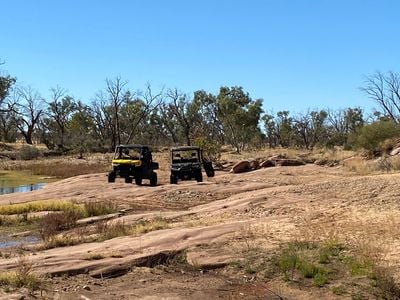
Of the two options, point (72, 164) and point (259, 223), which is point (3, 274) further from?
point (72, 164)

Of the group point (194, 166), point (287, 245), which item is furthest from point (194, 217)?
point (194, 166)

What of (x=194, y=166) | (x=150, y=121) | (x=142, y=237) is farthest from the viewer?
(x=150, y=121)

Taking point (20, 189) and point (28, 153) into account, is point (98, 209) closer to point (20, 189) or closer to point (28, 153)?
point (20, 189)

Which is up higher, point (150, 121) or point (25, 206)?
point (150, 121)

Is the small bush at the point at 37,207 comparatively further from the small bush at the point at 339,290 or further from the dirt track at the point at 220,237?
the small bush at the point at 339,290

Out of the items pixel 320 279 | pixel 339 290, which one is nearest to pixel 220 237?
pixel 320 279

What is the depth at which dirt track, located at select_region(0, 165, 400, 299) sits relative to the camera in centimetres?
Result: 893

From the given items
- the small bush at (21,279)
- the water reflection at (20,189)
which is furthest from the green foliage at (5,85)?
the small bush at (21,279)

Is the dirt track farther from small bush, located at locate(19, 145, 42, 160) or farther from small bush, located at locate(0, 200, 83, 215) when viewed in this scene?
small bush, located at locate(19, 145, 42, 160)

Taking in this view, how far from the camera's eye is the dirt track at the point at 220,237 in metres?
8.93

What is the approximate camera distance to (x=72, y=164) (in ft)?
175

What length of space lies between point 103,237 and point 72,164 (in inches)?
1622

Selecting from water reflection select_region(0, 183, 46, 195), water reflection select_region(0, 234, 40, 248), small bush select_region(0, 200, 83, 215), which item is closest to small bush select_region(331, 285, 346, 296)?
water reflection select_region(0, 234, 40, 248)

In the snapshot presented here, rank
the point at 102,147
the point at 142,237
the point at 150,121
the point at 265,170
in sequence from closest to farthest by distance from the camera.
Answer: the point at 142,237 < the point at 265,170 < the point at 102,147 < the point at 150,121
